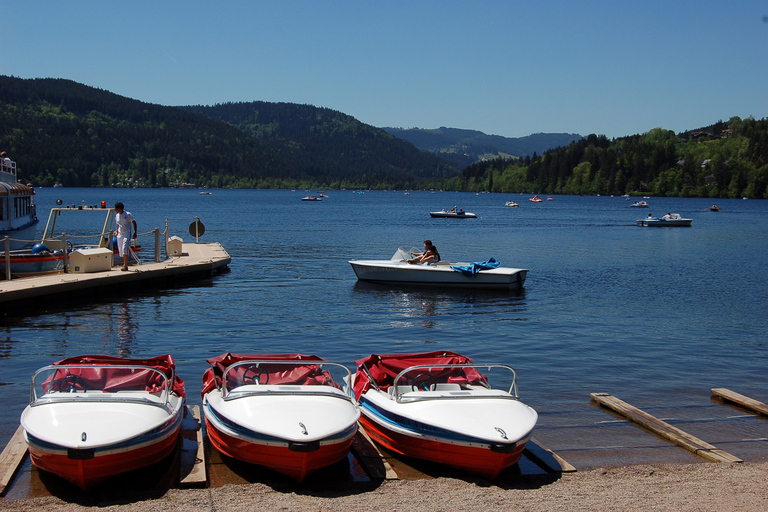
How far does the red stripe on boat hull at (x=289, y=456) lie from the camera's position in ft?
25.1

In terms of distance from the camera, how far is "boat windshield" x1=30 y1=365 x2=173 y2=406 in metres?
8.20

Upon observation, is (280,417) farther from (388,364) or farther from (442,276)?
(442,276)

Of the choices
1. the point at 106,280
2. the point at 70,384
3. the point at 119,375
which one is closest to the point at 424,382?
the point at 119,375

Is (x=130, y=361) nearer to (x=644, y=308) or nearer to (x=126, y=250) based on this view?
(x=126, y=250)

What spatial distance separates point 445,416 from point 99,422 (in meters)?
4.03

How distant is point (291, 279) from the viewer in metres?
31.1

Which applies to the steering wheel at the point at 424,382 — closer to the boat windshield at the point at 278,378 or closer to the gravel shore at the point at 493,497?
the boat windshield at the point at 278,378

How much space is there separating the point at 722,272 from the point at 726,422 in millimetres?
29133

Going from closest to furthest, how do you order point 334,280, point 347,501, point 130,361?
point 347,501, point 130,361, point 334,280

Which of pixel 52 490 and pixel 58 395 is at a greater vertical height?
pixel 58 395

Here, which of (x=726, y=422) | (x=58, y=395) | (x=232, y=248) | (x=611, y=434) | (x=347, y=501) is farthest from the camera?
(x=232, y=248)

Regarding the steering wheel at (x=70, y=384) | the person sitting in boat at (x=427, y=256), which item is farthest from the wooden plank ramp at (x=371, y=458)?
the person sitting in boat at (x=427, y=256)

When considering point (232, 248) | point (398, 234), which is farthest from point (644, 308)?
point (398, 234)

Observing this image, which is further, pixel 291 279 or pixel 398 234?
pixel 398 234
